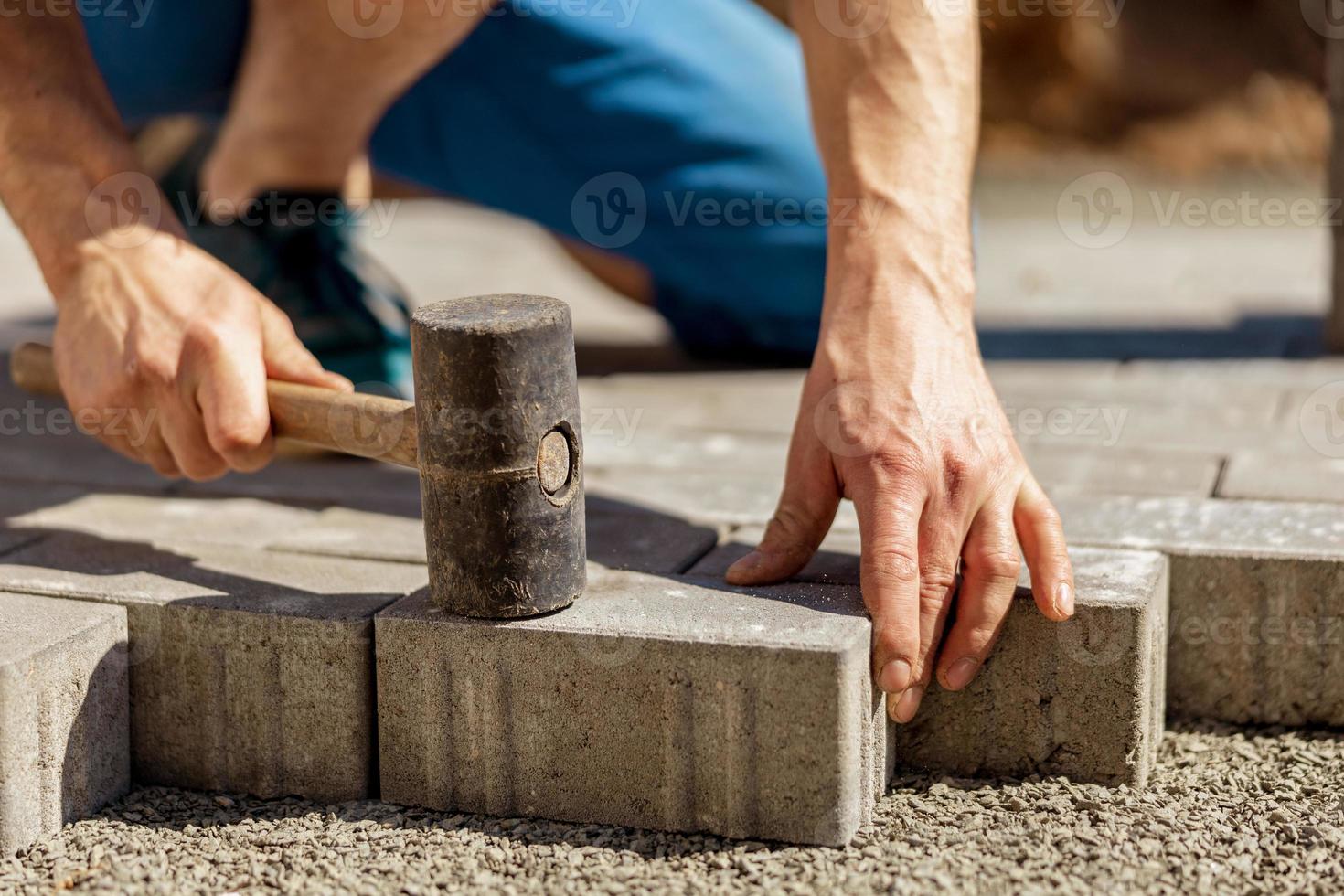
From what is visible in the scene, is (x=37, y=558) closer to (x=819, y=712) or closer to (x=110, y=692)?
(x=110, y=692)

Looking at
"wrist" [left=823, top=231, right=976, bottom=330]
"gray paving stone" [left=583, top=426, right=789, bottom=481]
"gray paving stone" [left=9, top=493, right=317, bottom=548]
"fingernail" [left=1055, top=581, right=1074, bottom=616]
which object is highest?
"wrist" [left=823, top=231, right=976, bottom=330]

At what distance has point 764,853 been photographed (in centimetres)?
185

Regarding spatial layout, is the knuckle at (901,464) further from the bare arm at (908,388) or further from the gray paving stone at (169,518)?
the gray paving stone at (169,518)

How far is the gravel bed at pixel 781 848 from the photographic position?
1.78 m

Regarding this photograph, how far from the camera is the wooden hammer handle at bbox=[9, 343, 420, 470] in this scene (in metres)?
1.99

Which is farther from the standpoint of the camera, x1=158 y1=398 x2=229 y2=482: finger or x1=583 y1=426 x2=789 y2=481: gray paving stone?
x1=583 y1=426 x2=789 y2=481: gray paving stone

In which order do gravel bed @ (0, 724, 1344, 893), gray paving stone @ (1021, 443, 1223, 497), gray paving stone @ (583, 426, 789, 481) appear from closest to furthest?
gravel bed @ (0, 724, 1344, 893) < gray paving stone @ (1021, 443, 1223, 497) < gray paving stone @ (583, 426, 789, 481)

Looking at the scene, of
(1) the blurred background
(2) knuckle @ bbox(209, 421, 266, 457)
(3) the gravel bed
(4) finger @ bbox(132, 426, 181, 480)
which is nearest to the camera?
→ (3) the gravel bed

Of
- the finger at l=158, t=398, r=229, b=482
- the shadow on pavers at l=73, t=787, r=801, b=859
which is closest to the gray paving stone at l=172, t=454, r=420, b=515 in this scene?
the finger at l=158, t=398, r=229, b=482

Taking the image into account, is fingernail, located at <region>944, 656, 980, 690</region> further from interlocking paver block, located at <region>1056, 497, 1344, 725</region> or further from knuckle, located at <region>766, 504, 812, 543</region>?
interlocking paver block, located at <region>1056, 497, 1344, 725</region>

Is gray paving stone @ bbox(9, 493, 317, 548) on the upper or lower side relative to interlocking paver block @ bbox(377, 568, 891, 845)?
upper

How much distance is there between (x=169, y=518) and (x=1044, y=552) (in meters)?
1.54

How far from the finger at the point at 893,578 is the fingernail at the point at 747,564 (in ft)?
0.66

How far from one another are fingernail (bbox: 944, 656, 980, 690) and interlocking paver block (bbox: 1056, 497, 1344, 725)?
1.38ft
